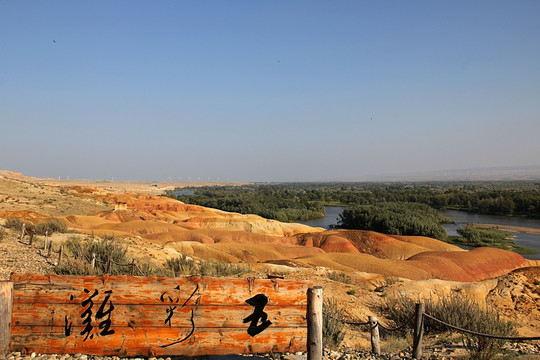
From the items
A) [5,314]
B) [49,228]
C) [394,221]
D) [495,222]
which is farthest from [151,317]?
[495,222]

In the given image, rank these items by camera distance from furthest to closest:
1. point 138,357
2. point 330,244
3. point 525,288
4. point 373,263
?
point 330,244, point 373,263, point 525,288, point 138,357

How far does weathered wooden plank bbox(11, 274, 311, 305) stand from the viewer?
492cm

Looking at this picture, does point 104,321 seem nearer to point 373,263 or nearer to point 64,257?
point 64,257

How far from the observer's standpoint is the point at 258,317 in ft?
16.4

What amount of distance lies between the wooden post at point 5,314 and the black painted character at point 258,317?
3.07m

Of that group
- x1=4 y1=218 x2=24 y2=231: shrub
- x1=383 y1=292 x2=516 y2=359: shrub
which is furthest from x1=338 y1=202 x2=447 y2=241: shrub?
x1=4 y1=218 x2=24 y2=231: shrub

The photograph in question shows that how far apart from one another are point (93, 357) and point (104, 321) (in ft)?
1.98

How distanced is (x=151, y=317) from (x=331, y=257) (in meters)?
23.9

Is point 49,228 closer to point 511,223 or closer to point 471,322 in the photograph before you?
point 471,322

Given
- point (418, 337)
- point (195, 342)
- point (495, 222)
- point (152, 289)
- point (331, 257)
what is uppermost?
point (152, 289)

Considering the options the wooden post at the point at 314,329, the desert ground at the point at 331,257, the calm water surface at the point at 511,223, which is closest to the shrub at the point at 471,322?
the desert ground at the point at 331,257

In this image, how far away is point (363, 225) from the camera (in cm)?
5962

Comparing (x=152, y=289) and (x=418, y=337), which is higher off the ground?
(x=152, y=289)

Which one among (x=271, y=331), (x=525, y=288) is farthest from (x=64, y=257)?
(x=525, y=288)
